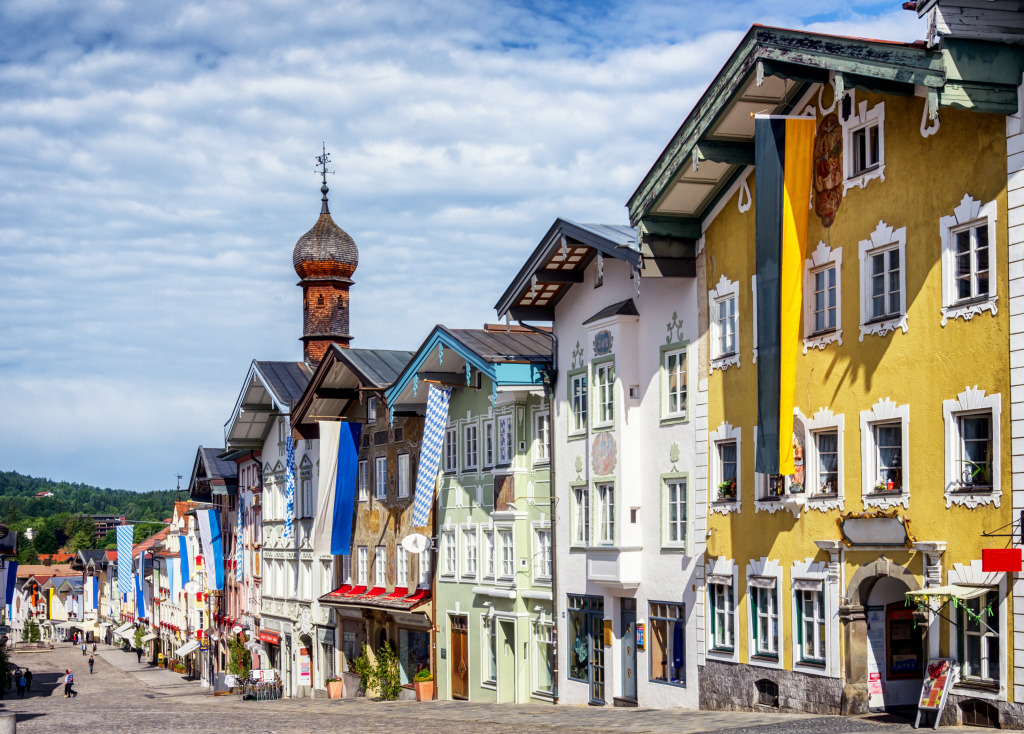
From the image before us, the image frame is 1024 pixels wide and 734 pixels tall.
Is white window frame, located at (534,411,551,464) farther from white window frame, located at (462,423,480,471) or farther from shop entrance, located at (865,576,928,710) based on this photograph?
shop entrance, located at (865,576,928,710)

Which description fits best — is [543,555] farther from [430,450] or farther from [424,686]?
[424,686]

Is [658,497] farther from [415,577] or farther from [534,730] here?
[415,577]

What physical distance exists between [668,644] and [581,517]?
194 inches

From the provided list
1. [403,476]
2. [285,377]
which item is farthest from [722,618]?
[285,377]

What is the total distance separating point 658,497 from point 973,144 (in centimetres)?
1203

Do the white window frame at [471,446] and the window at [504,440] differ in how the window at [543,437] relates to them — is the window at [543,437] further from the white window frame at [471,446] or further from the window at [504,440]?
the white window frame at [471,446]

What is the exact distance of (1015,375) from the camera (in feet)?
68.4

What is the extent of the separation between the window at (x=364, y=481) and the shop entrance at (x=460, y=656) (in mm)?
8227

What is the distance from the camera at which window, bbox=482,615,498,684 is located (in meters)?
38.7

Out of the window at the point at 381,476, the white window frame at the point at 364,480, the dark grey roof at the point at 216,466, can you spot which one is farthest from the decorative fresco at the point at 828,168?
the dark grey roof at the point at 216,466

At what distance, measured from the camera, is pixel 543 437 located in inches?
1448

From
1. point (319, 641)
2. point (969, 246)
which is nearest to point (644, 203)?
point (969, 246)

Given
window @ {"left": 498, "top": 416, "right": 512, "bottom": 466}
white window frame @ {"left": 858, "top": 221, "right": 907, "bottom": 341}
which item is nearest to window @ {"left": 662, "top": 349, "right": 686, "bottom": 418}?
white window frame @ {"left": 858, "top": 221, "right": 907, "bottom": 341}

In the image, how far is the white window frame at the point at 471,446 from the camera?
40291mm
